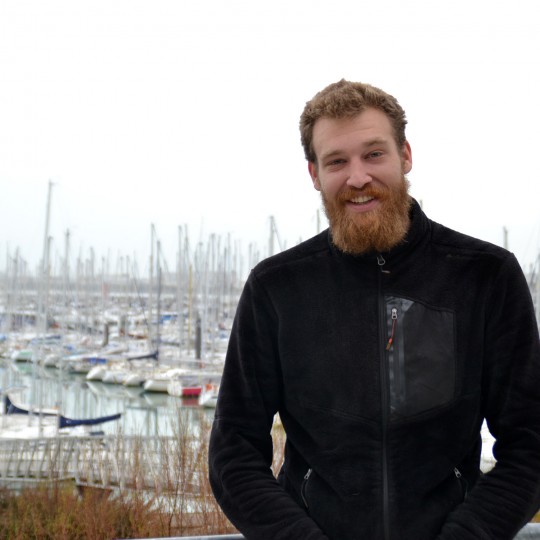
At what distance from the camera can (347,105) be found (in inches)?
60.4

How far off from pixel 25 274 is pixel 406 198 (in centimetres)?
4792

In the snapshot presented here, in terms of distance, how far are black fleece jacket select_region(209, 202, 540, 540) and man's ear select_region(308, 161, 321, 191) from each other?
213 millimetres

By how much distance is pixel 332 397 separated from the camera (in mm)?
1520

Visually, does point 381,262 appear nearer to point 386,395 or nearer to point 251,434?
point 386,395

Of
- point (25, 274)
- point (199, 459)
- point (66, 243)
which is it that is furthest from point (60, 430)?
point (25, 274)

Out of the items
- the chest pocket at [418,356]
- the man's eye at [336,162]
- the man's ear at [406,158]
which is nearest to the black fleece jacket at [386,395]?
the chest pocket at [418,356]

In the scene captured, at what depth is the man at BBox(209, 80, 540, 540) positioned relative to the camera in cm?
143

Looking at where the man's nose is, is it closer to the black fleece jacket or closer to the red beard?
the red beard

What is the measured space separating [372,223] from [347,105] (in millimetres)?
310

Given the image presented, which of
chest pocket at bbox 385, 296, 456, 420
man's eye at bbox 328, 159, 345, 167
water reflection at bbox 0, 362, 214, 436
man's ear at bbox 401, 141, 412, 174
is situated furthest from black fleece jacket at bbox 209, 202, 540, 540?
water reflection at bbox 0, 362, 214, 436

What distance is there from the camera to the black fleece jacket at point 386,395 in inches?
56.0

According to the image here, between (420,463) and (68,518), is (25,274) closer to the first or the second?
(68,518)

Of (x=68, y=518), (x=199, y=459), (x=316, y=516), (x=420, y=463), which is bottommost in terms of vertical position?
(x=68, y=518)

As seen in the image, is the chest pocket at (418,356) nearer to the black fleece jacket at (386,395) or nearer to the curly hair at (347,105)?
the black fleece jacket at (386,395)
